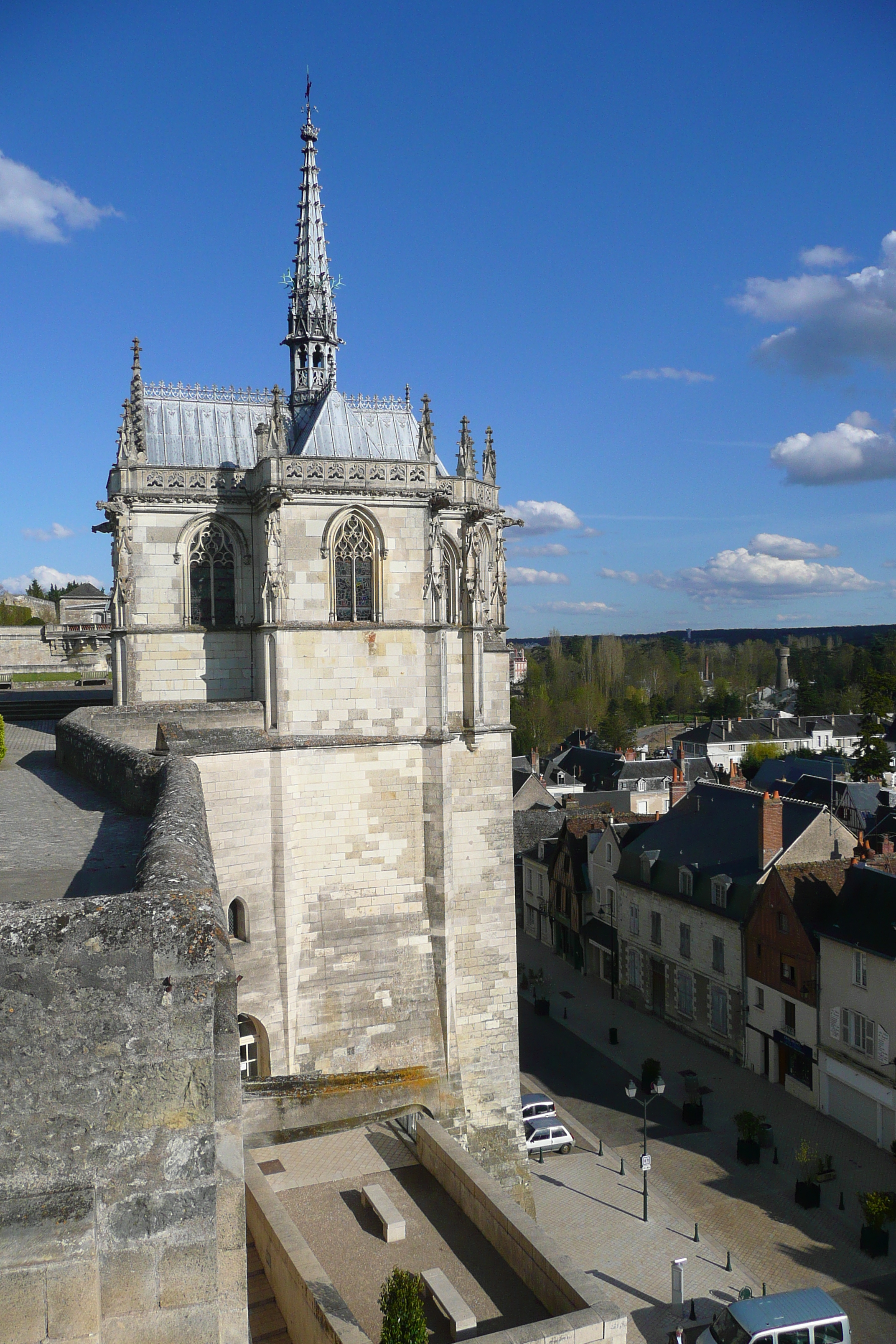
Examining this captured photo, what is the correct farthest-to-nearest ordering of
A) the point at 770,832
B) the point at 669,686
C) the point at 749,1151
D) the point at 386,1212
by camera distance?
the point at 669,686
the point at 770,832
the point at 749,1151
the point at 386,1212

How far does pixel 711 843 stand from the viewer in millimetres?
33031

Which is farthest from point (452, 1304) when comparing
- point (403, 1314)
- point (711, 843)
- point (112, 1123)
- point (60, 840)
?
point (711, 843)

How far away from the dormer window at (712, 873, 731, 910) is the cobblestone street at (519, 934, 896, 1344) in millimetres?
4600

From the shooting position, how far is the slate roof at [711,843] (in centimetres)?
3028

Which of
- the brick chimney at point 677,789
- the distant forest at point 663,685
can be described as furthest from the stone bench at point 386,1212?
the distant forest at point 663,685

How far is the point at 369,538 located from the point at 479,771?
5696 millimetres

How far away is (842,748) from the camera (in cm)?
8019

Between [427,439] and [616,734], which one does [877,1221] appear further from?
[616,734]

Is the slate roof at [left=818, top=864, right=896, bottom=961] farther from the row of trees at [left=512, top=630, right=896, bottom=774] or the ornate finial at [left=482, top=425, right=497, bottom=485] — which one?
the row of trees at [left=512, top=630, right=896, bottom=774]

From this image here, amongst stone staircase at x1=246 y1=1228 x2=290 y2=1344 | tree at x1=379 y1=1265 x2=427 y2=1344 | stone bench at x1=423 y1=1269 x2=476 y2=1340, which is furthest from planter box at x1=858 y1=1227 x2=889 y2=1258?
tree at x1=379 y1=1265 x2=427 y2=1344

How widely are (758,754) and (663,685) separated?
50.8 metres

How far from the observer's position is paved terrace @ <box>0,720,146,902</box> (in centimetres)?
733

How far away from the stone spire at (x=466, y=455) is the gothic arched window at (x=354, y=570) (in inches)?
148

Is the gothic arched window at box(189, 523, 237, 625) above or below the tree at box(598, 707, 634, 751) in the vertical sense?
above
